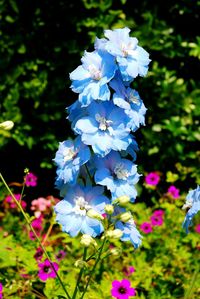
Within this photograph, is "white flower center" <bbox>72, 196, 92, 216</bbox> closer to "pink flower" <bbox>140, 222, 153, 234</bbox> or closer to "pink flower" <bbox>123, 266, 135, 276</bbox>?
"pink flower" <bbox>123, 266, 135, 276</bbox>

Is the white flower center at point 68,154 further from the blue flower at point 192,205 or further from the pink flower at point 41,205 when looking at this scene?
the pink flower at point 41,205

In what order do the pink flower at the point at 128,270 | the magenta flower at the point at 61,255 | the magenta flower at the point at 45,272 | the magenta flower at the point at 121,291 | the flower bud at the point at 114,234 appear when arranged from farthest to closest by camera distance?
the magenta flower at the point at 61,255 < the pink flower at the point at 128,270 < the magenta flower at the point at 45,272 < the magenta flower at the point at 121,291 < the flower bud at the point at 114,234

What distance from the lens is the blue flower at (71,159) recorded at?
5.95 feet

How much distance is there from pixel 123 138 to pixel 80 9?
2222mm

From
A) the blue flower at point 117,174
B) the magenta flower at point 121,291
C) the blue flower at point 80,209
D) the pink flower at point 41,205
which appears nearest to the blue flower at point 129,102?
the blue flower at point 117,174

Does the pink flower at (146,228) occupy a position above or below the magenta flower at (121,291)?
below

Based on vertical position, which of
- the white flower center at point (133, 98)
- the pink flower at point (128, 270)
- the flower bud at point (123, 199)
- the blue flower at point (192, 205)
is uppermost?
the white flower center at point (133, 98)

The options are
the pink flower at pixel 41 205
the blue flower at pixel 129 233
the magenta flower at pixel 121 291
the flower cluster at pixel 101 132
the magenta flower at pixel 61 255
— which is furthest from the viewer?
the pink flower at pixel 41 205

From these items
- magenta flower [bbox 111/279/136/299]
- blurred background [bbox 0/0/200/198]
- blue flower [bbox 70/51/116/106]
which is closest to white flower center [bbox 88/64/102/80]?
blue flower [bbox 70/51/116/106]

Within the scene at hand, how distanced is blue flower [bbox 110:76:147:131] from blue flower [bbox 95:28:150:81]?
4 centimetres

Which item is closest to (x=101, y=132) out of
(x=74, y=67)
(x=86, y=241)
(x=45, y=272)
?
(x=86, y=241)

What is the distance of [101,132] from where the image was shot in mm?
1817

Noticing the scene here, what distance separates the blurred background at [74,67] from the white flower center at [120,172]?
1923 mm

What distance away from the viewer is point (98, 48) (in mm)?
1857
